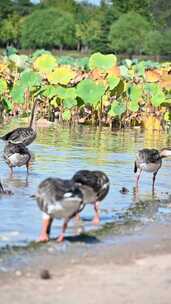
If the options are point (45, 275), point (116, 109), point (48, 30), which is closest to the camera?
point (45, 275)

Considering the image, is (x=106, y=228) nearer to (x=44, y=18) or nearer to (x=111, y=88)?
(x=111, y=88)

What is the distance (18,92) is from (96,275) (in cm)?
2071

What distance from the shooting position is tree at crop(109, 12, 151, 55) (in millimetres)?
85500

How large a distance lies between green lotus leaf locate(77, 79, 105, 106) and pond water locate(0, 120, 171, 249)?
1.89 meters

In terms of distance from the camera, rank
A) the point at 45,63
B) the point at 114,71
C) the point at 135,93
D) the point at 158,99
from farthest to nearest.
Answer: the point at 45,63 < the point at 114,71 < the point at 158,99 < the point at 135,93

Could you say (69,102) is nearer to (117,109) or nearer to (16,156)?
(117,109)

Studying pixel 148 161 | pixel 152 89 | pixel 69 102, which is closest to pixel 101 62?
pixel 152 89

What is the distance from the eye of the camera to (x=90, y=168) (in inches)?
620

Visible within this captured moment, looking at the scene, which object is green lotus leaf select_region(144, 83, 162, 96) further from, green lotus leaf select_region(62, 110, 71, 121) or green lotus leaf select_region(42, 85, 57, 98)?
green lotus leaf select_region(42, 85, 57, 98)

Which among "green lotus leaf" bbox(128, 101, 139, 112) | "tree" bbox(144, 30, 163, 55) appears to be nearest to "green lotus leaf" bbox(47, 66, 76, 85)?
"green lotus leaf" bbox(128, 101, 139, 112)

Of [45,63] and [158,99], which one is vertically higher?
[45,63]

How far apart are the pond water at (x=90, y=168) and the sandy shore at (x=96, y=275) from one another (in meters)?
0.85

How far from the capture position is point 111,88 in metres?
28.0

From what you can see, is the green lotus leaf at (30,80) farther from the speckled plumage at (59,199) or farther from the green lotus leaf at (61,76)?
the speckled plumage at (59,199)
